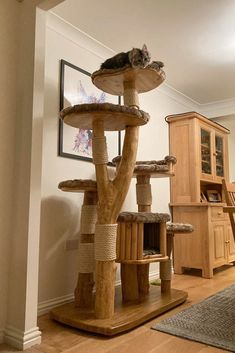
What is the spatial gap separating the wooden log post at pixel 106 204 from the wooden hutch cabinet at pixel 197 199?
67.6 inches

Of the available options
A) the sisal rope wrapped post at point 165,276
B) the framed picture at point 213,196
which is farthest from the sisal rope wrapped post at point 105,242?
the framed picture at point 213,196

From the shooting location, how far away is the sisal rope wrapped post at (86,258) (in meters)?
2.06

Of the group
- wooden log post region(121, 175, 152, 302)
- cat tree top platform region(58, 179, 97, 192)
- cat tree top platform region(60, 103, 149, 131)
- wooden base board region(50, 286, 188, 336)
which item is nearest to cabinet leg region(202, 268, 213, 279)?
wooden base board region(50, 286, 188, 336)

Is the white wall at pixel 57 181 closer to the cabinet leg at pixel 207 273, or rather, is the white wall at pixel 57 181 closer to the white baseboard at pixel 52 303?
the white baseboard at pixel 52 303

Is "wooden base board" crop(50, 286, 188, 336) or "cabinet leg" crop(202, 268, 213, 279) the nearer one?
"wooden base board" crop(50, 286, 188, 336)

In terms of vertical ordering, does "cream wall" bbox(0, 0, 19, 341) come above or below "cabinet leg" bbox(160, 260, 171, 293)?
above

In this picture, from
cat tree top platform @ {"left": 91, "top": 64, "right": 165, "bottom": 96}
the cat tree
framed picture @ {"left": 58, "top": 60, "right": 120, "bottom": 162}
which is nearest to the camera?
the cat tree

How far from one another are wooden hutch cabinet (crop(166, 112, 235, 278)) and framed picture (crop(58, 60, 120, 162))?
1.32 m

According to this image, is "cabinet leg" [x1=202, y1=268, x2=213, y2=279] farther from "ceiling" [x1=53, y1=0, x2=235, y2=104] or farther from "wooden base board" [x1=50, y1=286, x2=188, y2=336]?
"ceiling" [x1=53, y1=0, x2=235, y2=104]

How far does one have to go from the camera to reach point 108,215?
1839 mm

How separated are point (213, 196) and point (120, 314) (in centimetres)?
249

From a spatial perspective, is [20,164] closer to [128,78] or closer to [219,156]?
[128,78]

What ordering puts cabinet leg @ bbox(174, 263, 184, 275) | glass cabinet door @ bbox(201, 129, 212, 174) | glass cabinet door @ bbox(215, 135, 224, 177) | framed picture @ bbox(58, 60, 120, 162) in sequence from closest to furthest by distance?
framed picture @ bbox(58, 60, 120, 162) → cabinet leg @ bbox(174, 263, 184, 275) → glass cabinet door @ bbox(201, 129, 212, 174) → glass cabinet door @ bbox(215, 135, 224, 177)

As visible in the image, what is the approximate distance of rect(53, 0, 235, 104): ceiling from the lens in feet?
7.33
